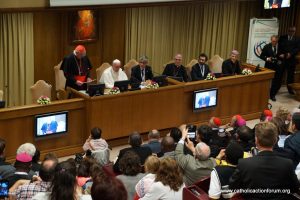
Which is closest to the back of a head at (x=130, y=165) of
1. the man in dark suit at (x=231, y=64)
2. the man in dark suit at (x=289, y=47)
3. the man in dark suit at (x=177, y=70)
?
the man in dark suit at (x=177, y=70)

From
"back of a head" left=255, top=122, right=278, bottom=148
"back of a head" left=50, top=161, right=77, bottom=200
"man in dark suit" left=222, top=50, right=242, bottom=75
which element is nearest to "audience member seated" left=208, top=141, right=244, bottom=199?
"back of a head" left=255, top=122, right=278, bottom=148

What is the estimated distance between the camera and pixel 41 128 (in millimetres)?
8328

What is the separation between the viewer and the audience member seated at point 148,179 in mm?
5043

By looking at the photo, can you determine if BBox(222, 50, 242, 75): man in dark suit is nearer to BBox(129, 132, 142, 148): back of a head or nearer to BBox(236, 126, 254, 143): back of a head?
BBox(236, 126, 254, 143): back of a head

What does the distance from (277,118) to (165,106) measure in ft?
10.3

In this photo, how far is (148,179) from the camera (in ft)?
16.7

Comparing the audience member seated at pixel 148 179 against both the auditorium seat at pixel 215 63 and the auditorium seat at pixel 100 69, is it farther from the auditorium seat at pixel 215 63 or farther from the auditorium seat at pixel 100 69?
the auditorium seat at pixel 215 63

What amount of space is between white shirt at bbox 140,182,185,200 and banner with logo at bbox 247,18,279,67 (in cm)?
876

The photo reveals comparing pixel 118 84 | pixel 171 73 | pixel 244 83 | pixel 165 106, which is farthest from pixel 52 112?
pixel 244 83

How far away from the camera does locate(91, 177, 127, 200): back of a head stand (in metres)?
2.89

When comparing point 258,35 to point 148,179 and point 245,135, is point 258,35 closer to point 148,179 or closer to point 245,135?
point 245,135

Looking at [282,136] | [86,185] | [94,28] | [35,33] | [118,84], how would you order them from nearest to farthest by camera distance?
1. [86,185]
2. [282,136]
3. [118,84]
4. [35,33]
5. [94,28]

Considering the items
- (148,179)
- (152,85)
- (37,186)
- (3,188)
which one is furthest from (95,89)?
(3,188)

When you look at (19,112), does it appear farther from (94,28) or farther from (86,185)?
(94,28)
